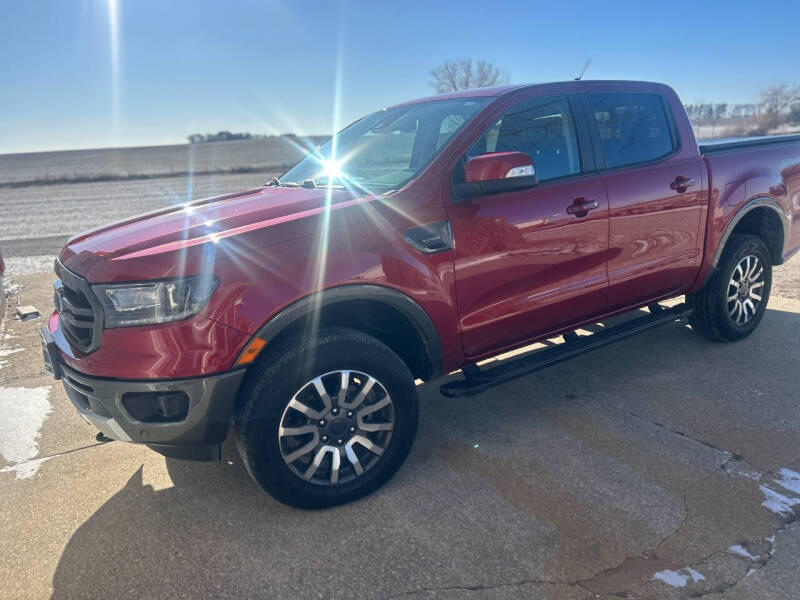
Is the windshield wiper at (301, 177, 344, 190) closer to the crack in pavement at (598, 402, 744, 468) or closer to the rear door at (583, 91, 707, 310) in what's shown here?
the rear door at (583, 91, 707, 310)

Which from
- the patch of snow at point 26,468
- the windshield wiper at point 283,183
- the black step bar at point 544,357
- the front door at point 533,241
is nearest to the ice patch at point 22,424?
the patch of snow at point 26,468

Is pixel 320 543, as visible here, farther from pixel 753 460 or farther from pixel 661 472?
pixel 753 460

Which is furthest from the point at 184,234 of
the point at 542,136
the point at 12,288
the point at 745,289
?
the point at 12,288

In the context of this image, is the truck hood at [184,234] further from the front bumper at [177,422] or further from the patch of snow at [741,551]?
the patch of snow at [741,551]

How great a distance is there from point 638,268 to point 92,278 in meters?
3.13

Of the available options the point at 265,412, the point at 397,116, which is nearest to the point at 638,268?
the point at 397,116

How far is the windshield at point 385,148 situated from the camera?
3.38 m

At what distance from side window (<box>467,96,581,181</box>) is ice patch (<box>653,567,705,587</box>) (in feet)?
6.86

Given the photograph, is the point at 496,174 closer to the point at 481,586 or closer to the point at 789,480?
the point at 481,586

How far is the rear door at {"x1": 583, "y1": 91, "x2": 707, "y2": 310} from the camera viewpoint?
12.6ft

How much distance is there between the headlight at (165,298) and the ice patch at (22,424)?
157 centimetres

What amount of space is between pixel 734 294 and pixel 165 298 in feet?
13.4

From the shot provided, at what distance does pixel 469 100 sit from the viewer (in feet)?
12.0

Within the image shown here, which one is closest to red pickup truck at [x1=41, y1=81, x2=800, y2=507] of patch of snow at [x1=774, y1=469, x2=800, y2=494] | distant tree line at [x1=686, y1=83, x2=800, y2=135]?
patch of snow at [x1=774, y1=469, x2=800, y2=494]
